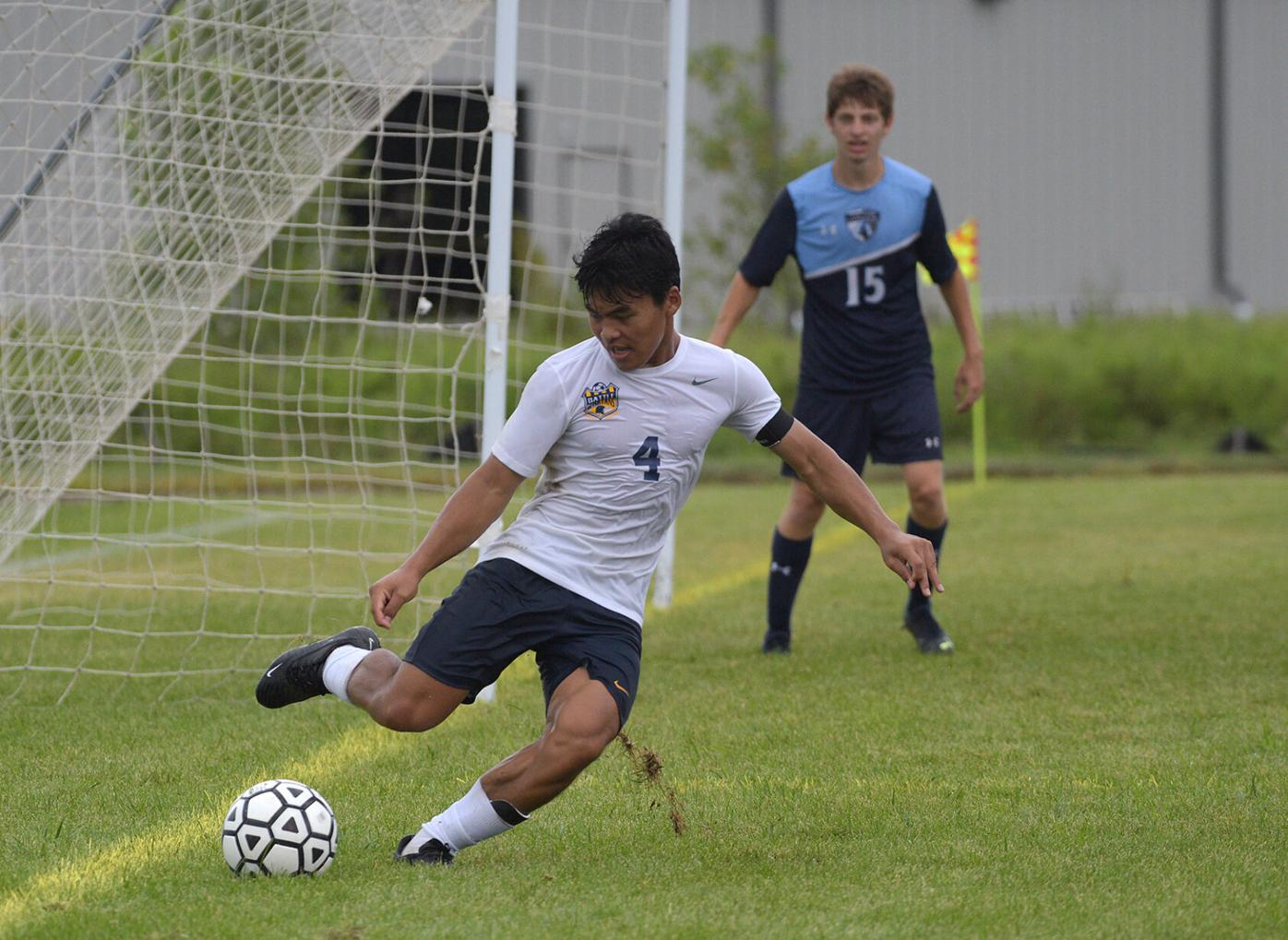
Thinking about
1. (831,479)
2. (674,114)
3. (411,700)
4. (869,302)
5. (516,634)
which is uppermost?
(674,114)

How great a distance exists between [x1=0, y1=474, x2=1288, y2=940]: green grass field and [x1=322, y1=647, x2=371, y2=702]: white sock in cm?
39

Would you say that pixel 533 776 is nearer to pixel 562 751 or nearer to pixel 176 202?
Result: pixel 562 751

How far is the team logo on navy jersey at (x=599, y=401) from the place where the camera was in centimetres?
373

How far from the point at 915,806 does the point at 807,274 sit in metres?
Answer: 3.05

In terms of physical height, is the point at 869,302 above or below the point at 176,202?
below

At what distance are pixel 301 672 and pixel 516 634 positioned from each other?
62cm

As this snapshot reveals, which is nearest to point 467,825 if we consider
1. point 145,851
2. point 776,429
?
point 145,851

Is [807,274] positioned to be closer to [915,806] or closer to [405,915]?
[915,806]

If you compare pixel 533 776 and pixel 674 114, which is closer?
pixel 533 776

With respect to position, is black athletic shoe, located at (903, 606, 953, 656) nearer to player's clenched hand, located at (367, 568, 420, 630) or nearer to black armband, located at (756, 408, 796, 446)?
black armband, located at (756, 408, 796, 446)

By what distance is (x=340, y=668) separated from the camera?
3898 mm

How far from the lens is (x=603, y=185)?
20.0m

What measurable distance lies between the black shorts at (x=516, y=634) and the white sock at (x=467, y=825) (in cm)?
27

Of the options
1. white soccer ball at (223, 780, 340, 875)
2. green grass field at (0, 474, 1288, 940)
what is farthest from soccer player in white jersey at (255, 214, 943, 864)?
green grass field at (0, 474, 1288, 940)
